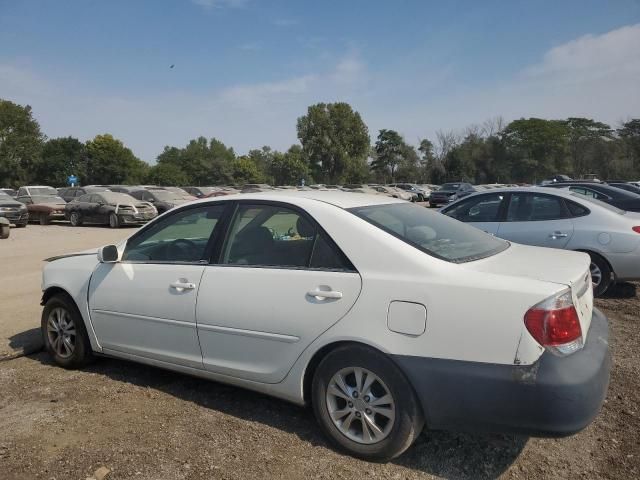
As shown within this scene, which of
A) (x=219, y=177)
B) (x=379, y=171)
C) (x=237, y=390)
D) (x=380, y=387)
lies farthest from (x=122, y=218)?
(x=379, y=171)

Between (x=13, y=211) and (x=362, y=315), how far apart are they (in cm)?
2048

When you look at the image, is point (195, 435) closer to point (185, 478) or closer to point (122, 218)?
point (185, 478)

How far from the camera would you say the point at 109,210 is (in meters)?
20.4

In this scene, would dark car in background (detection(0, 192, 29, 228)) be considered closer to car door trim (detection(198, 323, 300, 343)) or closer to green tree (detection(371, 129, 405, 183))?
car door trim (detection(198, 323, 300, 343))

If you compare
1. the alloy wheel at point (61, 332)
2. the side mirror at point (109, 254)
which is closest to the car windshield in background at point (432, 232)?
the side mirror at point (109, 254)

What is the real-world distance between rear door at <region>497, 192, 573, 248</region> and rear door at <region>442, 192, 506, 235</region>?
5.0 inches

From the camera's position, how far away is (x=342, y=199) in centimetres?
367

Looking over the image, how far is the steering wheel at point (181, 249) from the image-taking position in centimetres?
385

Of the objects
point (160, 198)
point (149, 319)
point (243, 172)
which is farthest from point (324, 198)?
point (243, 172)

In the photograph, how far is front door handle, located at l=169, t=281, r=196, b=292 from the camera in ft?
11.9

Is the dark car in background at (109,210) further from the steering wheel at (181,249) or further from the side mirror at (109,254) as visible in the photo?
the steering wheel at (181,249)

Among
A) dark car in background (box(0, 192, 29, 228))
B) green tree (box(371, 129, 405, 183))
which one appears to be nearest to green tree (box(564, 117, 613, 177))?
green tree (box(371, 129, 405, 183))

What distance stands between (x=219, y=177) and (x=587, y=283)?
80077 mm

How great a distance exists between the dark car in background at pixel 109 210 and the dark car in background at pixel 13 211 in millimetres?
1844
